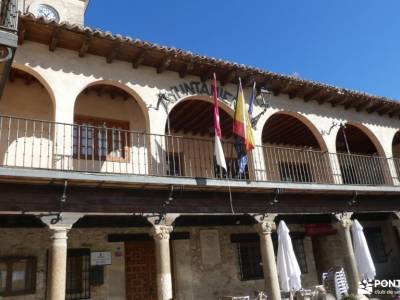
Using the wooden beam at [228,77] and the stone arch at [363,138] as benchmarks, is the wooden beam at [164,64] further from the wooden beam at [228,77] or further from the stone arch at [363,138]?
the stone arch at [363,138]

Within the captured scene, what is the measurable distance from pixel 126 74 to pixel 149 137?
5.69 feet

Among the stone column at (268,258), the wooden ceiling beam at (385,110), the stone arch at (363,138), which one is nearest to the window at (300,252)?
the stone arch at (363,138)

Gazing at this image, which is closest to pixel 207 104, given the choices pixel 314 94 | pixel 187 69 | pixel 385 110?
pixel 187 69

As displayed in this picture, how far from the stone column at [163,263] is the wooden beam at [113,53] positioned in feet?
13.6

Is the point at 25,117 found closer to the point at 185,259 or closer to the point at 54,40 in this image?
the point at 54,40

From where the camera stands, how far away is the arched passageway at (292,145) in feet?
40.3

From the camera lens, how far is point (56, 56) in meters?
8.93

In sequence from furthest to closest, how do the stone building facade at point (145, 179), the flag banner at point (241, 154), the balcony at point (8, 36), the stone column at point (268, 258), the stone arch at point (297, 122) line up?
1. the stone arch at point (297, 122)
2. the flag banner at point (241, 154)
3. the stone column at point (268, 258)
4. the stone building facade at point (145, 179)
5. the balcony at point (8, 36)

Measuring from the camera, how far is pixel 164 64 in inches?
388

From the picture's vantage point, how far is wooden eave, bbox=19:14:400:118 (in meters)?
8.52

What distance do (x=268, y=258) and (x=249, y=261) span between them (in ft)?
10.0

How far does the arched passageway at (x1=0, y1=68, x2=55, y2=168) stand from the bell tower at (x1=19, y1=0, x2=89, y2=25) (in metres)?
5.54

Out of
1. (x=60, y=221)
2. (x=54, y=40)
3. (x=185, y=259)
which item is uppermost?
(x=54, y=40)

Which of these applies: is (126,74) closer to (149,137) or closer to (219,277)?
(149,137)
